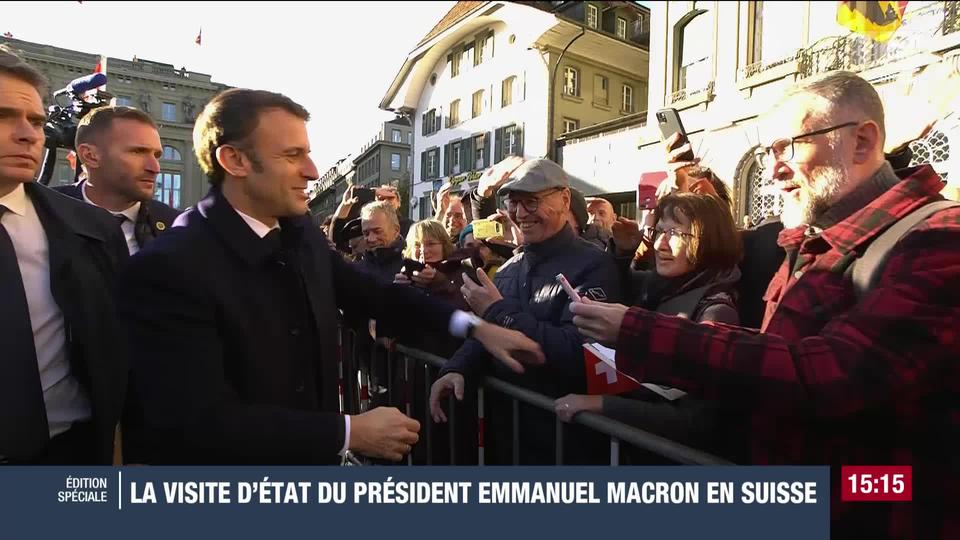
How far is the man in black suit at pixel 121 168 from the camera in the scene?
11.0 ft

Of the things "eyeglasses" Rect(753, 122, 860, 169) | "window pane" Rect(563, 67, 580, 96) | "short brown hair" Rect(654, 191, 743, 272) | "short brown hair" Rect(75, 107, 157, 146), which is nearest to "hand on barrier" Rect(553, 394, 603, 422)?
"short brown hair" Rect(654, 191, 743, 272)

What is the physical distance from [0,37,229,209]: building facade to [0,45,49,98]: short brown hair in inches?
8.7

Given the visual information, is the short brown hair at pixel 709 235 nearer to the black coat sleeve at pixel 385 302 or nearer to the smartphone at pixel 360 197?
the black coat sleeve at pixel 385 302

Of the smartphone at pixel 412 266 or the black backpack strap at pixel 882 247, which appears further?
the smartphone at pixel 412 266

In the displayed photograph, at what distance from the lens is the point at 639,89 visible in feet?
82.6

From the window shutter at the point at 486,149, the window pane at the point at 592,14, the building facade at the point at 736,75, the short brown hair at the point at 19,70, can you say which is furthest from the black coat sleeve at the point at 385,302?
the window shutter at the point at 486,149

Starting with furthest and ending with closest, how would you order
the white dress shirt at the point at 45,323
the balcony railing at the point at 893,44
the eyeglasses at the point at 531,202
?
the balcony railing at the point at 893,44, the eyeglasses at the point at 531,202, the white dress shirt at the point at 45,323

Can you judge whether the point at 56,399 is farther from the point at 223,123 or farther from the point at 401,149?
the point at 401,149

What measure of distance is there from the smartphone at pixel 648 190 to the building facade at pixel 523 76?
62.0 feet

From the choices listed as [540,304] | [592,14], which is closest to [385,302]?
[540,304]

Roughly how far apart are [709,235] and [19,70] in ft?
8.09

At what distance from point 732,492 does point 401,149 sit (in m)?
62.1

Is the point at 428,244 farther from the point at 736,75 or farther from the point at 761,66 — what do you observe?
the point at 736,75

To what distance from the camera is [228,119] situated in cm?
175
